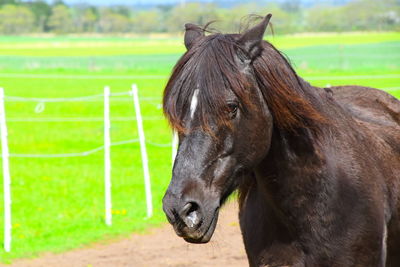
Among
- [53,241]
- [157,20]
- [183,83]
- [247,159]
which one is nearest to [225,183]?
[247,159]

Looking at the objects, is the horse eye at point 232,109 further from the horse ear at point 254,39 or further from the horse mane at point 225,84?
the horse ear at point 254,39

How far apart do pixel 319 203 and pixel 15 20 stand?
240ft

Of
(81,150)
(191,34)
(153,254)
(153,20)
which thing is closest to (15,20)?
(153,20)

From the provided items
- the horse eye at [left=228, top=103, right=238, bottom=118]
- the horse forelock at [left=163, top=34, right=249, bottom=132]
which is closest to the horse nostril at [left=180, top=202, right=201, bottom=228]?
the horse forelock at [left=163, top=34, right=249, bottom=132]

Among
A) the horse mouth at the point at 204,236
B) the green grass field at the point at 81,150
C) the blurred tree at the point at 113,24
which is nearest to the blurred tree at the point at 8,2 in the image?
the blurred tree at the point at 113,24

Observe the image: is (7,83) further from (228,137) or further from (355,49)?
(228,137)

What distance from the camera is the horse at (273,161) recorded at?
3312mm

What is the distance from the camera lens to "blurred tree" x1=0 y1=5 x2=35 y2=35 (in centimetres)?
7150

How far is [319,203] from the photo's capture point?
386 cm

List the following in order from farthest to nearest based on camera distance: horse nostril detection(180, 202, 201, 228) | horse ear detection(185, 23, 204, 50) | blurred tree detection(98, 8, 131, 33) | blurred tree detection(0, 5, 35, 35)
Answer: blurred tree detection(98, 8, 131, 33) < blurred tree detection(0, 5, 35, 35) < horse ear detection(185, 23, 204, 50) < horse nostril detection(180, 202, 201, 228)

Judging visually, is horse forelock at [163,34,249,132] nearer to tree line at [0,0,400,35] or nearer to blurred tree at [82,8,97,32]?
tree line at [0,0,400,35]

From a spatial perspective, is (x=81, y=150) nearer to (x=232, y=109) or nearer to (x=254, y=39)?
(x=254, y=39)

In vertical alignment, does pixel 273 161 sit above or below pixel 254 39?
below

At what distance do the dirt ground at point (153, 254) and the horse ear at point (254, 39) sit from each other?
3915 mm
